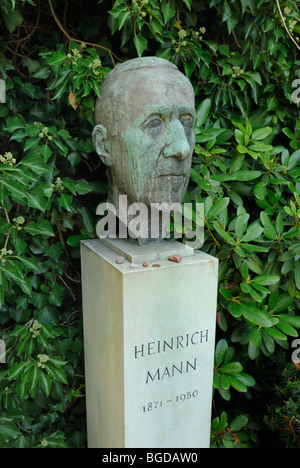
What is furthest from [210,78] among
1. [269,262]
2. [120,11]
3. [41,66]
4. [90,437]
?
[90,437]

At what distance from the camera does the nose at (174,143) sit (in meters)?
1.30

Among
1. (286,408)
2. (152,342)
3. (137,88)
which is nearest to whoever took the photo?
(137,88)

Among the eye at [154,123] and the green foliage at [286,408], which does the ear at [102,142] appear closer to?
the eye at [154,123]

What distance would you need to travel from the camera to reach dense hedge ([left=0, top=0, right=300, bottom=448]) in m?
1.56

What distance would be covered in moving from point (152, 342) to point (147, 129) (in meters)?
0.70

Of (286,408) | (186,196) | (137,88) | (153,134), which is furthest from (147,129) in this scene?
(286,408)

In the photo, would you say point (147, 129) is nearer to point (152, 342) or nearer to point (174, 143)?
point (174, 143)

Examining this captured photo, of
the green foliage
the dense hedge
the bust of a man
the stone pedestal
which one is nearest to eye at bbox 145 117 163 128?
the bust of a man

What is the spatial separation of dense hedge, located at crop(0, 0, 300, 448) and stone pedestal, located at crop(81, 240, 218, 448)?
18 centimetres

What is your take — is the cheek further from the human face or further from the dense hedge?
the dense hedge

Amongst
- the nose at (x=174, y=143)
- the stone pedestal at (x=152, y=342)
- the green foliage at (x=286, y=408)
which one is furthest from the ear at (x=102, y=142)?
the green foliage at (x=286, y=408)

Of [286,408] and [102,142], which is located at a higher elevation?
[102,142]

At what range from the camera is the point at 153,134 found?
130cm

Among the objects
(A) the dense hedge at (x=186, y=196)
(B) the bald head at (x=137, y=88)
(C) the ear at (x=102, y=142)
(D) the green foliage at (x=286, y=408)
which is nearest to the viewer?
(B) the bald head at (x=137, y=88)
